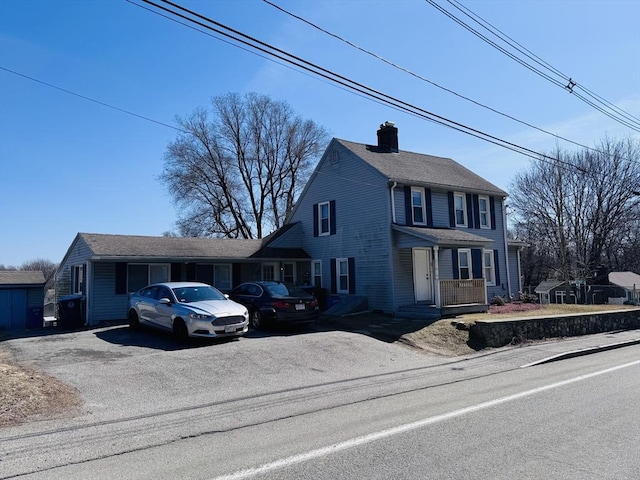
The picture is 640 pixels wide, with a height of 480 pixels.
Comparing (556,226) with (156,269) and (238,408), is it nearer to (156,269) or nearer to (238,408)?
(156,269)

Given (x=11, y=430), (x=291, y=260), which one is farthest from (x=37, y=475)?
(x=291, y=260)

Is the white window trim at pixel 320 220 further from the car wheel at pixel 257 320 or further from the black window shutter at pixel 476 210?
the car wheel at pixel 257 320

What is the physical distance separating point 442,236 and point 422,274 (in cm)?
252

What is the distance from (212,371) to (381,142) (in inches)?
724

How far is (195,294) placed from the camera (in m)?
14.2

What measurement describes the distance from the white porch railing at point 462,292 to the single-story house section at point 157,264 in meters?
8.19

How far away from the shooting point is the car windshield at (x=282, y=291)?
16469mm

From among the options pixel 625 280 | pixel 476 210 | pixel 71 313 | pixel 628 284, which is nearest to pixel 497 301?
pixel 476 210

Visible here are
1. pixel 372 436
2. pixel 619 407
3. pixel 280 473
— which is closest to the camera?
pixel 280 473

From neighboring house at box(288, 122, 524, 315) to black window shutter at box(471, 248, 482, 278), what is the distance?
0.16 ft

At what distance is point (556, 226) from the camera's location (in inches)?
1651

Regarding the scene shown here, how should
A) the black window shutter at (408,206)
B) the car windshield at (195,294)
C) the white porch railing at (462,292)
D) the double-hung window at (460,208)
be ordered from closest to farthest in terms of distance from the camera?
the car windshield at (195,294)
the white porch railing at (462,292)
the black window shutter at (408,206)
the double-hung window at (460,208)

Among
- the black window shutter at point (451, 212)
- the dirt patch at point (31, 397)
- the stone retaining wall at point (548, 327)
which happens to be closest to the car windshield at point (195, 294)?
the dirt patch at point (31, 397)

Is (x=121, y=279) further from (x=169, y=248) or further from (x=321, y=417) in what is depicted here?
(x=321, y=417)
